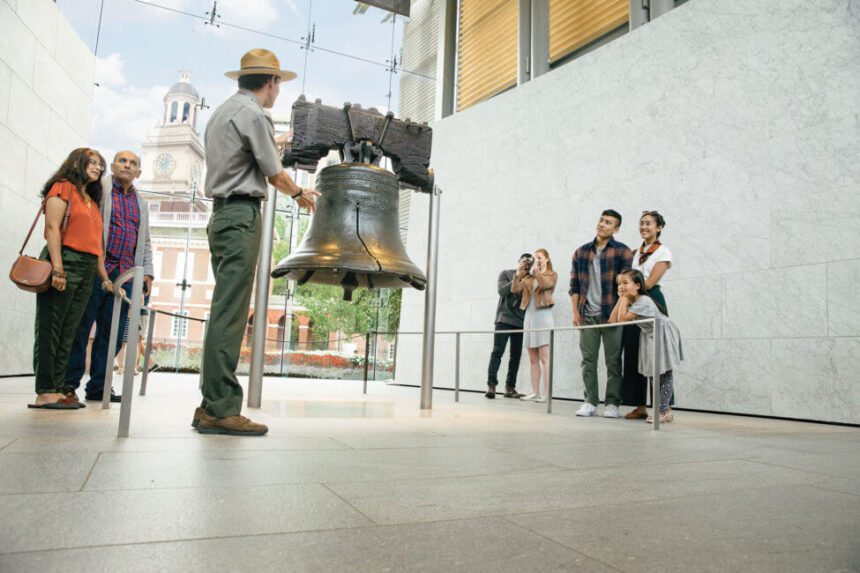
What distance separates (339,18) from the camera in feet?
36.3

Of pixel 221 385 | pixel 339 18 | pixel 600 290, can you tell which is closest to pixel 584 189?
pixel 600 290

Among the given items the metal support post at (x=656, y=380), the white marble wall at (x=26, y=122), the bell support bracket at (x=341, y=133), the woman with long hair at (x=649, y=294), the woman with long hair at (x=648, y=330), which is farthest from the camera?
the white marble wall at (x=26, y=122)

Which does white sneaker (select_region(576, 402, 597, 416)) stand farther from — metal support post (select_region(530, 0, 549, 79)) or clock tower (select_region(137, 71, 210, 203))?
clock tower (select_region(137, 71, 210, 203))

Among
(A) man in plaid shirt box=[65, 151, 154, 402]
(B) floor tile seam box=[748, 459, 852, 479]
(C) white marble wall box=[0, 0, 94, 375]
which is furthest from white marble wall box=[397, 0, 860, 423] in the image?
(C) white marble wall box=[0, 0, 94, 375]

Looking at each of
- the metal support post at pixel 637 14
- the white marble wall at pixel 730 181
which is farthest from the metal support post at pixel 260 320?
the metal support post at pixel 637 14

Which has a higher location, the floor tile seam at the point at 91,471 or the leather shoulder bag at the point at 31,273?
the leather shoulder bag at the point at 31,273

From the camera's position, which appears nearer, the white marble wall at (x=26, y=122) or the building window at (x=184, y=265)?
the white marble wall at (x=26, y=122)

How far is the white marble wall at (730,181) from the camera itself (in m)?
4.52

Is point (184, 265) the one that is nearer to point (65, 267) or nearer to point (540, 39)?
point (540, 39)

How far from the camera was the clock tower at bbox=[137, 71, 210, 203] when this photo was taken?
38.9 ft

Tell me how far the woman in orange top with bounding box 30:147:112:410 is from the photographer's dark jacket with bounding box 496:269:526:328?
383 cm

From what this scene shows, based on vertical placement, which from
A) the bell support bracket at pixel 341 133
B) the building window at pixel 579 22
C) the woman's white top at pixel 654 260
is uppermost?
the building window at pixel 579 22

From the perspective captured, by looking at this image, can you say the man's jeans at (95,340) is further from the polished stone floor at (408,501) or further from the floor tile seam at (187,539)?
the floor tile seam at (187,539)

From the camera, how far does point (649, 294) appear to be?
4441 mm
